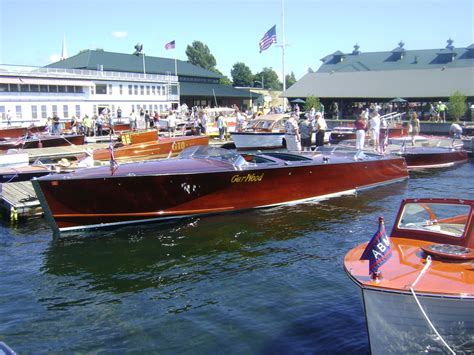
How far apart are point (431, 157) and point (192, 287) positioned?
16.9 meters

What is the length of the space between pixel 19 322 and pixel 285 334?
418 cm

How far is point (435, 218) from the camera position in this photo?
739cm

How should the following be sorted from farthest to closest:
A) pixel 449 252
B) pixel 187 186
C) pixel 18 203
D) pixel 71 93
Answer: pixel 71 93 < pixel 18 203 < pixel 187 186 < pixel 449 252

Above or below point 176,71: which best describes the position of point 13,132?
below

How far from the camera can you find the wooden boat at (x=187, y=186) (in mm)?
12008

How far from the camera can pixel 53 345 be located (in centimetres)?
693

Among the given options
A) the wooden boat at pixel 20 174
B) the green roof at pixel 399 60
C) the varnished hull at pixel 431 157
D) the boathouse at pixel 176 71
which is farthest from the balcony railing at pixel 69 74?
the varnished hull at pixel 431 157

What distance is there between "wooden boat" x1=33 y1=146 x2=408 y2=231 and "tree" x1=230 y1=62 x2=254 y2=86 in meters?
117

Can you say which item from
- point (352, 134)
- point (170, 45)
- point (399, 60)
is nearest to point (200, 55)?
point (170, 45)

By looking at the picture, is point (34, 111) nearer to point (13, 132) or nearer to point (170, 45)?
point (13, 132)

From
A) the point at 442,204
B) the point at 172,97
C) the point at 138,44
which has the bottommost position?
the point at 442,204

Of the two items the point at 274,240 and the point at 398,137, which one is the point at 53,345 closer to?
the point at 274,240

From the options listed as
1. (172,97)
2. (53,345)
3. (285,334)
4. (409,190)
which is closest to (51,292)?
(53,345)

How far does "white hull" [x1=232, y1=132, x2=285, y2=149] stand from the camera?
26.8 metres
